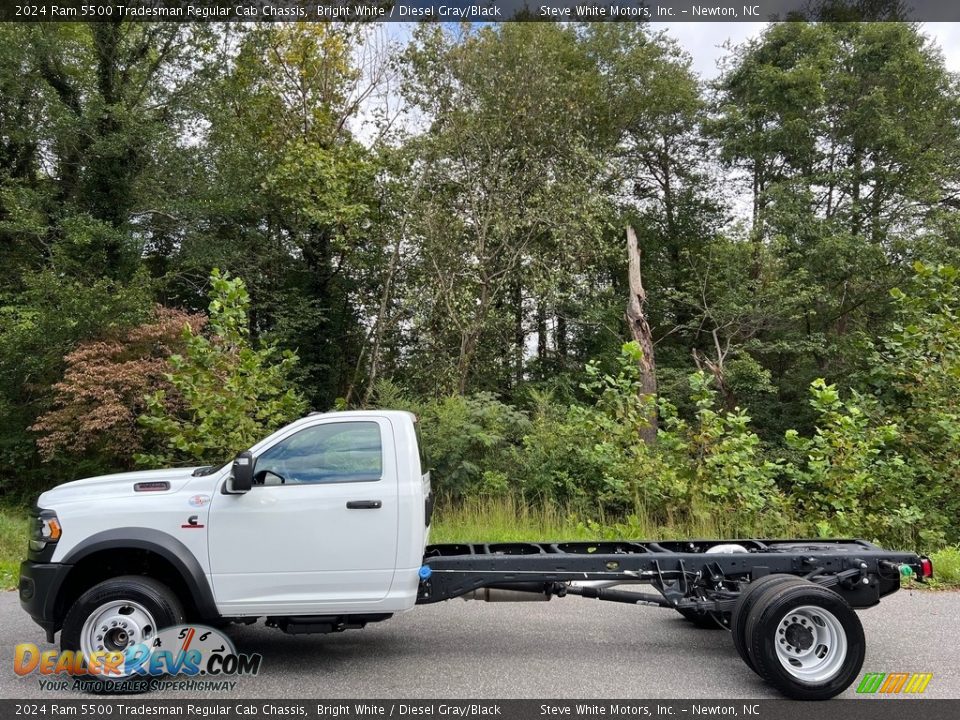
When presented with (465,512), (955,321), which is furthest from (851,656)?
(955,321)

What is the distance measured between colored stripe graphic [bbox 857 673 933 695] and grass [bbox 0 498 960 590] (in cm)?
379

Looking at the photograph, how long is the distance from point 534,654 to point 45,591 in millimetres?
3624

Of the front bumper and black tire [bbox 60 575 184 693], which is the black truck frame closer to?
black tire [bbox 60 575 184 693]

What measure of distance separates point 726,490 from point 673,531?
0.96 meters

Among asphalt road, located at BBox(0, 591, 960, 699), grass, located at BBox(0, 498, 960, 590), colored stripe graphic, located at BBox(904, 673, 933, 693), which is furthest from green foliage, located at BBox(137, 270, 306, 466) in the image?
colored stripe graphic, located at BBox(904, 673, 933, 693)

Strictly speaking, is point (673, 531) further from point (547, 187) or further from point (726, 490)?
point (547, 187)

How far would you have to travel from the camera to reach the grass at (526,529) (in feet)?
32.0

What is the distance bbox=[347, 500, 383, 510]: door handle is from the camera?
5145 millimetres

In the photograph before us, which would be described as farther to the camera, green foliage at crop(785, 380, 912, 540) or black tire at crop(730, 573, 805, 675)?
green foliage at crop(785, 380, 912, 540)

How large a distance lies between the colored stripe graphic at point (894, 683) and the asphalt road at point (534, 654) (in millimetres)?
77

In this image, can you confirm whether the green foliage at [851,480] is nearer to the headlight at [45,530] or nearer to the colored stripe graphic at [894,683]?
the colored stripe graphic at [894,683]

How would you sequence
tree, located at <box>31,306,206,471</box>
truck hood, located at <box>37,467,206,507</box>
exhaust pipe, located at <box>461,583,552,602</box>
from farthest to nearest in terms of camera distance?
tree, located at <box>31,306,206,471</box>, exhaust pipe, located at <box>461,583,552,602</box>, truck hood, located at <box>37,467,206,507</box>

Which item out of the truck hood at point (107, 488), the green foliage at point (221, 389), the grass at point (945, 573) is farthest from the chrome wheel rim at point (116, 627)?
the grass at point (945, 573)

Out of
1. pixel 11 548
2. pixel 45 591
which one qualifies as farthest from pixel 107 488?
pixel 11 548
